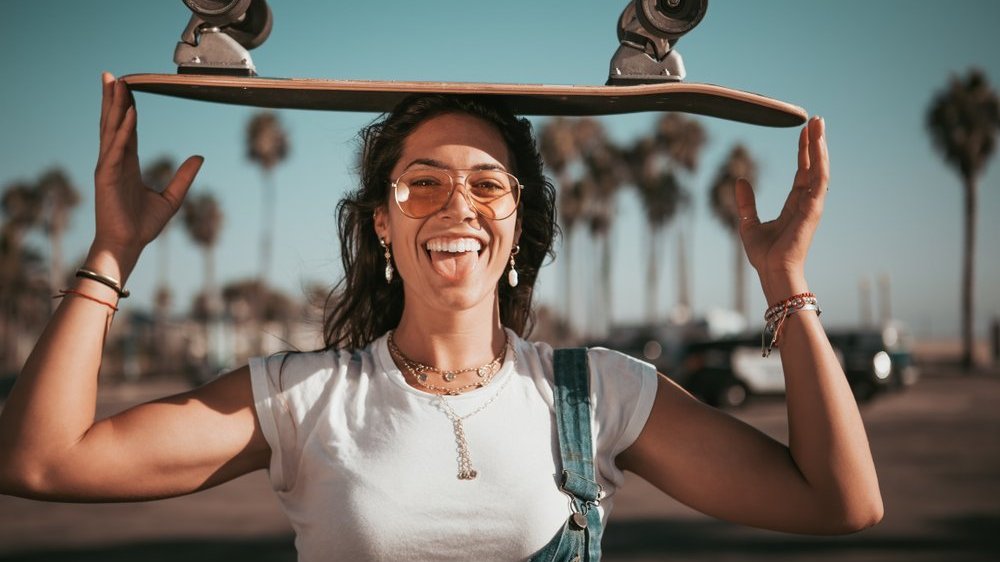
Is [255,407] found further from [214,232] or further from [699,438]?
[214,232]

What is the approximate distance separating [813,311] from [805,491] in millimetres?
394

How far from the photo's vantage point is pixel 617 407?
2109 mm

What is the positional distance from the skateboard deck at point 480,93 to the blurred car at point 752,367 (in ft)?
47.4

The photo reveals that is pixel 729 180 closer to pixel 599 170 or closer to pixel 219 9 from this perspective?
pixel 599 170

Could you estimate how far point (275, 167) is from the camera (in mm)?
42250

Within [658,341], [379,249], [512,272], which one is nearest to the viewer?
[512,272]

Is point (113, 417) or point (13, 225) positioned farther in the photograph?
point (13, 225)

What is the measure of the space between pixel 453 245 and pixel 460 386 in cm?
35

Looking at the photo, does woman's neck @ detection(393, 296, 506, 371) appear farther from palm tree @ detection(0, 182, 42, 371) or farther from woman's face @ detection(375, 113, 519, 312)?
palm tree @ detection(0, 182, 42, 371)

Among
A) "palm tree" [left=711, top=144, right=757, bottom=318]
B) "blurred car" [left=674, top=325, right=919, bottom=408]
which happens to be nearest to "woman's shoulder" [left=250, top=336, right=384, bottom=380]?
"blurred car" [left=674, top=325, right=919, bottom=408]

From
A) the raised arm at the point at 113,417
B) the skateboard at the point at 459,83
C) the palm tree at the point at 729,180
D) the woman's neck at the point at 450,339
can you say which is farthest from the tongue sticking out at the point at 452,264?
the palm tree at the point at 729,180

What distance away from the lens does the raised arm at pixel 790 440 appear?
1.95 meters

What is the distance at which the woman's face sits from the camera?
2.15 m

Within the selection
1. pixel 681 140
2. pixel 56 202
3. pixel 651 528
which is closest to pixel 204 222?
pixel 56 202
